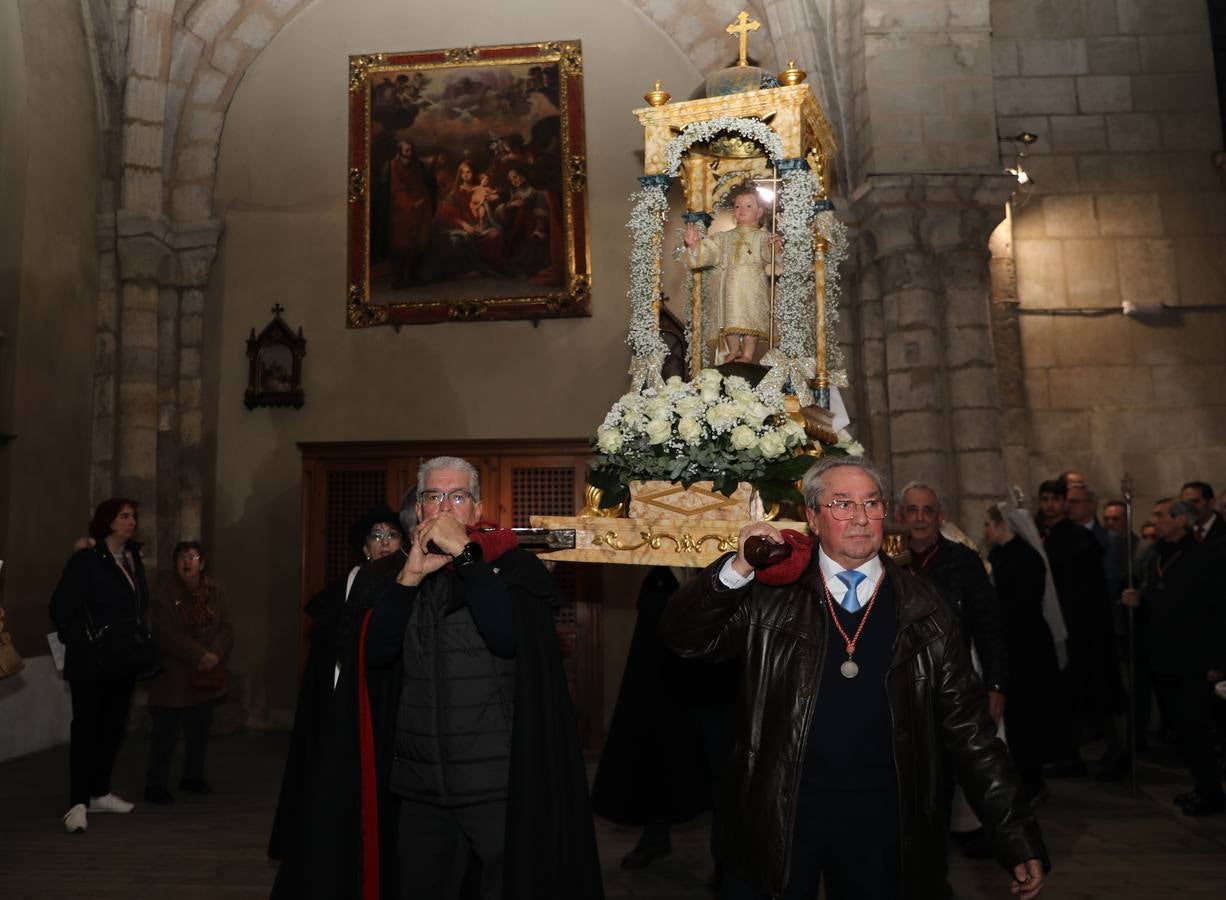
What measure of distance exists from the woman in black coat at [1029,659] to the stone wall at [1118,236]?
3.37 meters

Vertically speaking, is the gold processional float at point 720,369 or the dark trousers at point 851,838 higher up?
the gold processional float at point 720,369

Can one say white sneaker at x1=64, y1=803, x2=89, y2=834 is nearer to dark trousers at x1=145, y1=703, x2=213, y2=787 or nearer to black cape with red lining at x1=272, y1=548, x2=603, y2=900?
dark trousers at x1=145, y1=703, x2=213, y2=787

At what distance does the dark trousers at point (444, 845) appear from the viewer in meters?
2.88

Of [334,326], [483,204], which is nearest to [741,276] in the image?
[483,204]

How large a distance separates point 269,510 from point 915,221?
19.6ft

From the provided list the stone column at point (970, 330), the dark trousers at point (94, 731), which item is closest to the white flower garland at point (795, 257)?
the stone column at point (970, 330)

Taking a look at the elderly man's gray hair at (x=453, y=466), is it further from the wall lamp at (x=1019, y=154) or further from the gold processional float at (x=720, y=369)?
the wall lamp at (x=1019, y=154)

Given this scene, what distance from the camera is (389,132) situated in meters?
9.59

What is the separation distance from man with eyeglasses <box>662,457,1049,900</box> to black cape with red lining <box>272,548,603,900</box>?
1.63ft

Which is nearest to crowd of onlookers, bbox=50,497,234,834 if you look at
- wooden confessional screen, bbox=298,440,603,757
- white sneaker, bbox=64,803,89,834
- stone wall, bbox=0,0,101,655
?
white sneaker, bbox=64,803,89,834

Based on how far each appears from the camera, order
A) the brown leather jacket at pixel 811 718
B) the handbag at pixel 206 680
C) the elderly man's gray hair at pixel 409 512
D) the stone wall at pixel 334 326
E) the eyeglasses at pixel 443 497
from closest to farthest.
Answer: the brown leather jacket at pixel 811 718 < the eyeglasses at pixel 443 497 < the elderly man's gray hair at pixel 409 512 < the handbag at pixel 206 680 < the stone wall at pixel 334 326

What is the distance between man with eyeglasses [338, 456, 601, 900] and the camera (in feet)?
9.32

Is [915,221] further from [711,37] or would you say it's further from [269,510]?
[269,510]

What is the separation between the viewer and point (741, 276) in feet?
16.1
